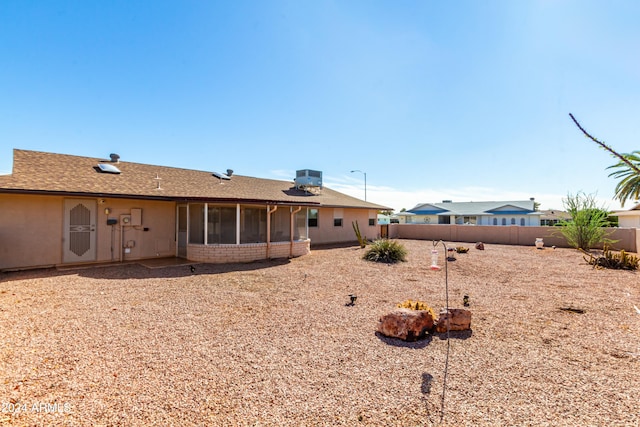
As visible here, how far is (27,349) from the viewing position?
153 inches

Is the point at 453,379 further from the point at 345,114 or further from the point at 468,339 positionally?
the point at 345,114

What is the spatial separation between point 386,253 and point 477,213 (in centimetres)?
2930

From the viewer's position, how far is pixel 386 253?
12.2 meters

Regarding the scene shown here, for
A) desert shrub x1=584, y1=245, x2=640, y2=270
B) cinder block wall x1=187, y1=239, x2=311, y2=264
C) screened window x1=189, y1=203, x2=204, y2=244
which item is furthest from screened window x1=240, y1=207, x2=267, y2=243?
desert shrub x1=584, y1=245, x2=640, y2=270

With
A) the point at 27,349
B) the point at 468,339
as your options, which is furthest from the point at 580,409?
the point at 27,349

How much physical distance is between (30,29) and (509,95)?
1445 cm

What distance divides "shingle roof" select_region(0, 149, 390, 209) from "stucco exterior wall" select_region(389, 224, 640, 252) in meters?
11.5

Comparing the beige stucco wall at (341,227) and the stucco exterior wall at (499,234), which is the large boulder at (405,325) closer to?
the beige stucco wall at (341,227)

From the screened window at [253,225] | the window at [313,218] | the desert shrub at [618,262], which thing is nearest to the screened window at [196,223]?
the screened window at [253,225]

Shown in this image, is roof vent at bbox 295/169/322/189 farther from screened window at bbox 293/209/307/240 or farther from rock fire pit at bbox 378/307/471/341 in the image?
rock fire pit at bbox 378/307/471/341

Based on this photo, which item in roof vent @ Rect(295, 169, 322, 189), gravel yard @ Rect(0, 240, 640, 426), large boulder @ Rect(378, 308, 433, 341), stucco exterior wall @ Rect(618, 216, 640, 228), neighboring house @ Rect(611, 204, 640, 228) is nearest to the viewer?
gravel yard @ Rect(0, 240, 640, 426)

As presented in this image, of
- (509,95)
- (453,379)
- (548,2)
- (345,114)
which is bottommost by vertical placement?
(453,379)

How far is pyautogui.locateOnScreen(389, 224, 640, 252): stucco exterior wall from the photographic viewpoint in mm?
16688

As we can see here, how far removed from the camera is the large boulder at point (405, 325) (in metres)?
4.48
